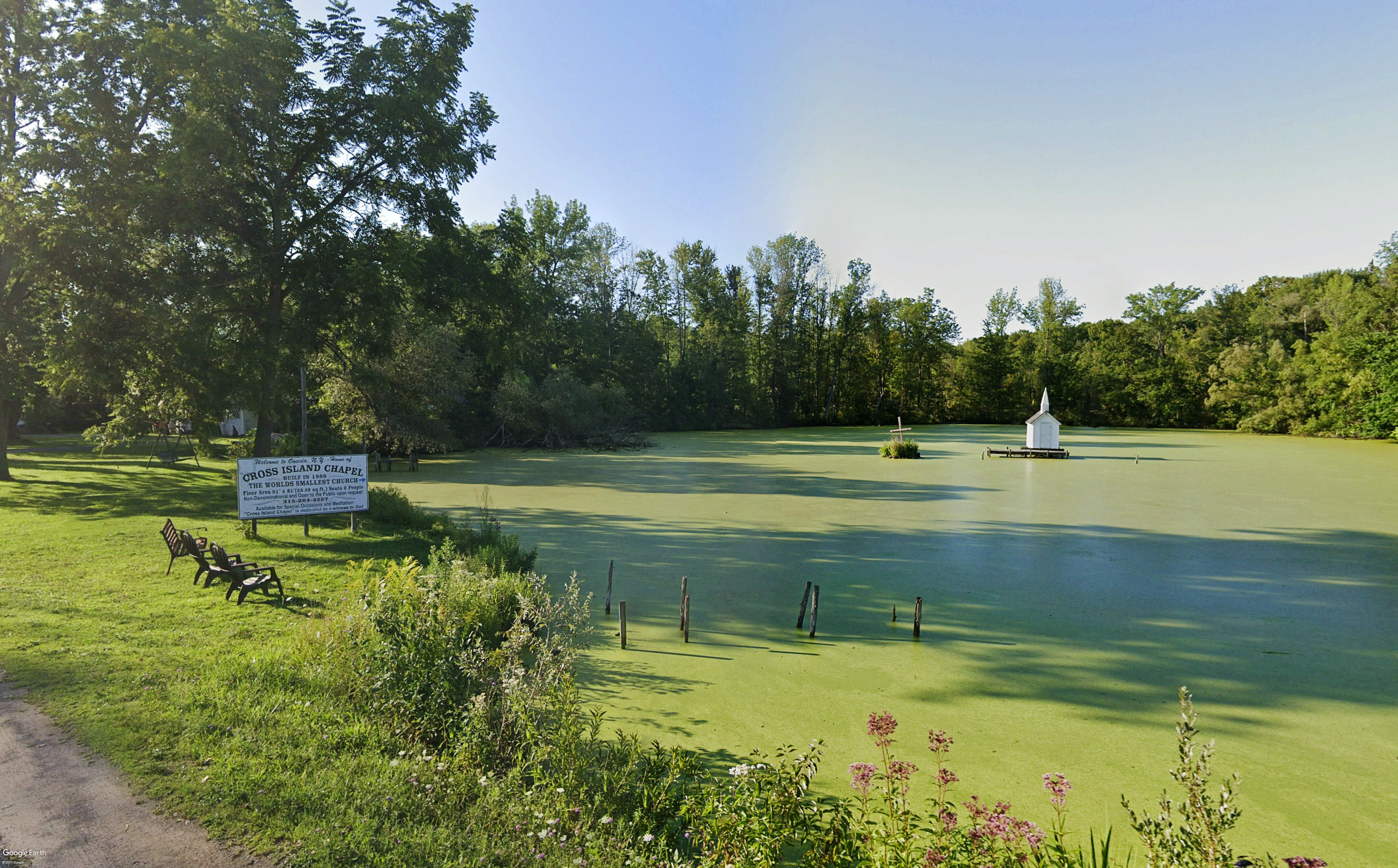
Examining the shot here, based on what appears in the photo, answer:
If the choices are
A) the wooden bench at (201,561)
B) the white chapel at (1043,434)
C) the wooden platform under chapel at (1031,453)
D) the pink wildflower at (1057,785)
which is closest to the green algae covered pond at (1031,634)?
the pink wildflower at (1057,785)

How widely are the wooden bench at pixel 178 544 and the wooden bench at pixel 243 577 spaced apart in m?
0.25

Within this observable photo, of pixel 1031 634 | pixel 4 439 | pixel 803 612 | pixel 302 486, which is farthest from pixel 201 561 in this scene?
pixel 4 439

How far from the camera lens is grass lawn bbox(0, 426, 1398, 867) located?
3418 mm

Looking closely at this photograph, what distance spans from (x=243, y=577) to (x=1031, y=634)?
7456 mm

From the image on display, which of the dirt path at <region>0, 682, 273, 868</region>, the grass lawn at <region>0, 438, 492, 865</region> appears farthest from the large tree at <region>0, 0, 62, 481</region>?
the dirt path at <region>0, 682, 273, 868</region>

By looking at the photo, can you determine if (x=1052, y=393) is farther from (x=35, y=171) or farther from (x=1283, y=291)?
(x=35, y=171)

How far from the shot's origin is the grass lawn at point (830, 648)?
3.42 m

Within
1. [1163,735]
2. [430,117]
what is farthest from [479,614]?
[430,117]

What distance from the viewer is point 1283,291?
166ft

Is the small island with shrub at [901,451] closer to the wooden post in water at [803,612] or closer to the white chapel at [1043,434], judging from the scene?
the white chapel at [1043,434]

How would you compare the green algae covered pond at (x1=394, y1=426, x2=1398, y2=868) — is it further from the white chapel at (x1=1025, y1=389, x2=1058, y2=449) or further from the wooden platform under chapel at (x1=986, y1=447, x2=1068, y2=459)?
the white chapel at (x1=1025, y1=389, x2=1058, y2=449)

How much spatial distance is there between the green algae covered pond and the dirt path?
2.37 metres

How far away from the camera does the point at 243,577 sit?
21.7 feet

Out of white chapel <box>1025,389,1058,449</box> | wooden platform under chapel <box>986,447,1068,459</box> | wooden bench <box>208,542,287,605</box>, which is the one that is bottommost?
wooden bench <box>208,542,287,605</box>
